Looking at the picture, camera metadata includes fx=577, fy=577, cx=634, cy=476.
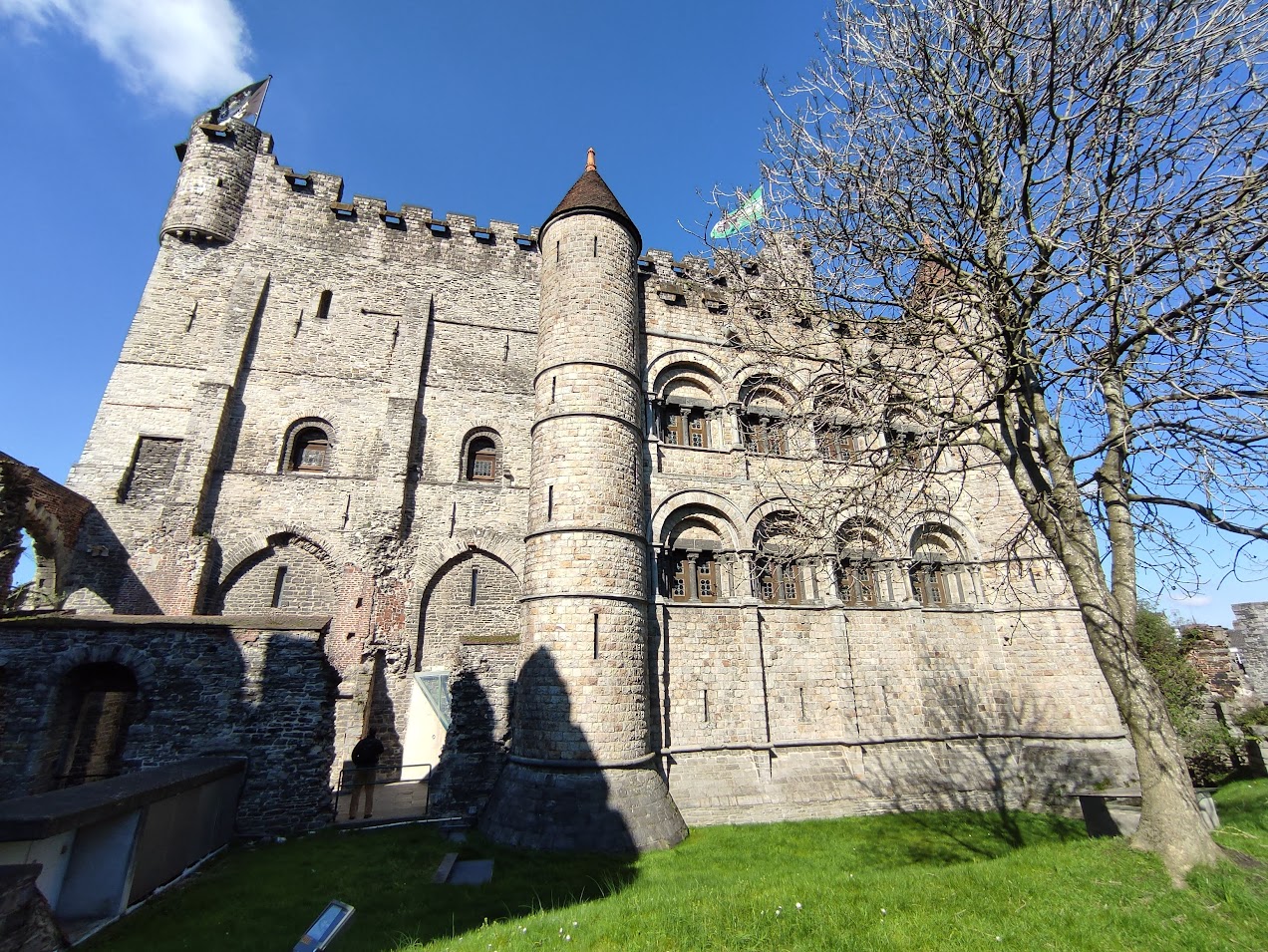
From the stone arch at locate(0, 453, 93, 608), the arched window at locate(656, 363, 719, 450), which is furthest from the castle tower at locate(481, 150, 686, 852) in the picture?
the stone arch at locate(0, 453, 93, 608)

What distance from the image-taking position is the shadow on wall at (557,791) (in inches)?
322

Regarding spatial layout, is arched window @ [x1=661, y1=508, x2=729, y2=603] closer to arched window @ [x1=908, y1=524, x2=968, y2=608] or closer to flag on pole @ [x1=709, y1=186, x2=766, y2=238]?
arched window @ [x1=908, y1=524, x2=968, y2=608]

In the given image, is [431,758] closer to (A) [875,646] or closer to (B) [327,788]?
(B) [327,788]

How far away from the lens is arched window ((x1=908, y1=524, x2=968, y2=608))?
42.1 feet

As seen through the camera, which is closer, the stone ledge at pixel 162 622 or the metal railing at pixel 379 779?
the stone ledge at pixel 162 622

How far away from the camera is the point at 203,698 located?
8.52 m

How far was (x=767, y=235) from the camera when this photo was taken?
7.86m

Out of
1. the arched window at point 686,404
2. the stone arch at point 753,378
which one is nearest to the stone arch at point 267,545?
the arched window at point 686,404

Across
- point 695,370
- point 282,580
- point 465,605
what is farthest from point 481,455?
point 695,370

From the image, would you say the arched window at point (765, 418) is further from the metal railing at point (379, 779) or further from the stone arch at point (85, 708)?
the stone arch at point (85, 708)

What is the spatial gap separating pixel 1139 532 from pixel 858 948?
519cm

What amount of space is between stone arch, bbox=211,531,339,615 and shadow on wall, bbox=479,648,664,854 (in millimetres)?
5456

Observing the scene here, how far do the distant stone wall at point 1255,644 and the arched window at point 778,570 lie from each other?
58.8 ft

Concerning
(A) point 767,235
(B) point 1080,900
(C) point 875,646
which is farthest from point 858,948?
(C) point 875,646
